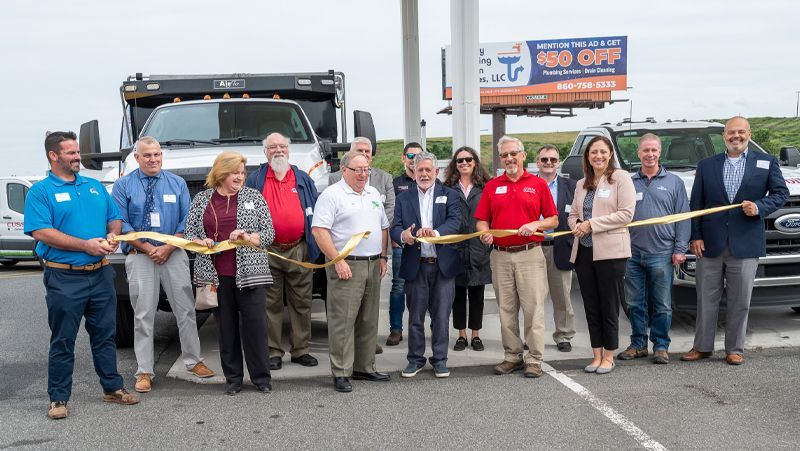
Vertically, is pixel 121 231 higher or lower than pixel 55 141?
lower

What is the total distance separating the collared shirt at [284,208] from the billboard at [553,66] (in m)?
43.7

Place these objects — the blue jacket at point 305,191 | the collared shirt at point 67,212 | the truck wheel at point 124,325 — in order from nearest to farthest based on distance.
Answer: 1. the collared shirt at point 67,212
2. the blue jacket at point 305,191
3. the truck wheel at point 124,325

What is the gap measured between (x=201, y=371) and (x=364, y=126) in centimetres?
370

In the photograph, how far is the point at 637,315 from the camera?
274 inches

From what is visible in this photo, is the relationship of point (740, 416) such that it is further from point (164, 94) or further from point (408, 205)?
point (164, 94)

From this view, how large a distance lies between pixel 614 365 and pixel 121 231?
4.20m

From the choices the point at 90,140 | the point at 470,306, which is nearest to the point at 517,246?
the point at 470,306

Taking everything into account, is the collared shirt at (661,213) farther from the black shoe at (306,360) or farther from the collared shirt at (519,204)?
the black shoe at (306,360)

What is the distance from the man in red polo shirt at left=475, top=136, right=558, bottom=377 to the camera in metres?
6.40

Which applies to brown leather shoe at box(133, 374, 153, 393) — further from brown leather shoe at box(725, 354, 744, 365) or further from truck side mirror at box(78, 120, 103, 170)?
brown leather shoe at box(725, 354, 744, 365)

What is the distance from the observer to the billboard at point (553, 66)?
49.7 m

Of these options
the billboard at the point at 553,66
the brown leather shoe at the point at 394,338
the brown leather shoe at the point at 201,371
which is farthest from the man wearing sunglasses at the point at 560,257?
→ the billboard at the point at 553,66

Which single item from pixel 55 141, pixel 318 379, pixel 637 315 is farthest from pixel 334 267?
pixel 637 315

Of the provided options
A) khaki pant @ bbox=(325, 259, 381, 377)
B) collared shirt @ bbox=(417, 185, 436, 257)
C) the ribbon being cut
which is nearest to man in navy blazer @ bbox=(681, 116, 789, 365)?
the ribbon being cut
